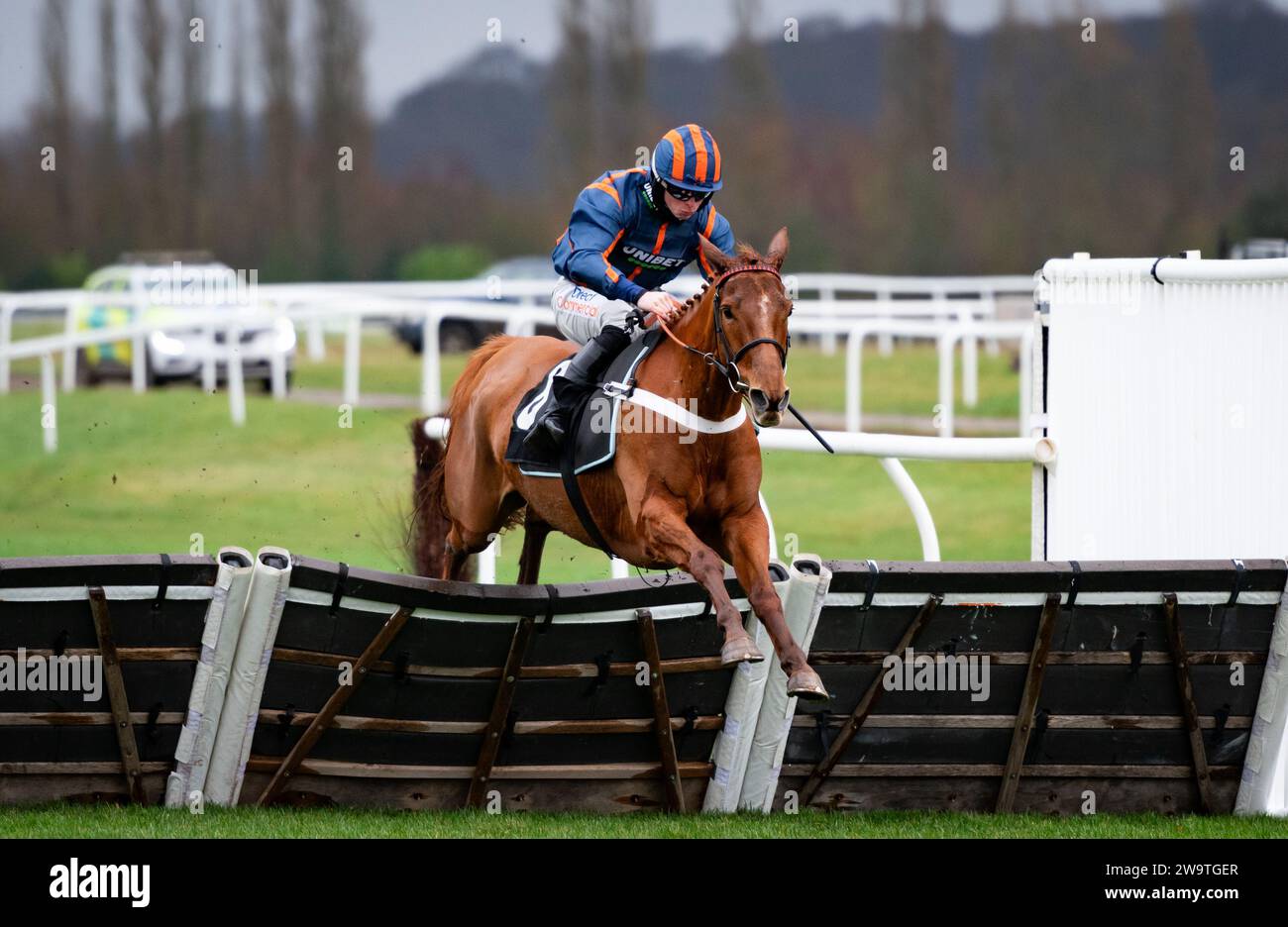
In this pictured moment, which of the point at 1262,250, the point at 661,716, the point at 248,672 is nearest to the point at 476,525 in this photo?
the point at 661,716

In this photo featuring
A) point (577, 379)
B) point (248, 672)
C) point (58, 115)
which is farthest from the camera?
point (58, 115)

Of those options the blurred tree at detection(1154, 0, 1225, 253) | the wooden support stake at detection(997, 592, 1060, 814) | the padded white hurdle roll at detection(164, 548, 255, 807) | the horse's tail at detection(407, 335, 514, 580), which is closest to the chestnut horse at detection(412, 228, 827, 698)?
the horse's tail at detection(407, 335, 514, 580)

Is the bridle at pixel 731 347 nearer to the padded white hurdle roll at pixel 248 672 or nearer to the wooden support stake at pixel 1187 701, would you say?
the padded white hurdle roll at pixel 248 672

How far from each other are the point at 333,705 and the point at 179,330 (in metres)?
11.4

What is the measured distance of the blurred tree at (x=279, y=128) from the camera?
94.2 feet

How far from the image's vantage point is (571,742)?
566cm

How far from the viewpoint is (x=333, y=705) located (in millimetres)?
5418

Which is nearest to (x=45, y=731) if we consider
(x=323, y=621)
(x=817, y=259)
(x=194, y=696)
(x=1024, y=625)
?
(x=194, y=696)

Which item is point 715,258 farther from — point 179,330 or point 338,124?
point 338,124

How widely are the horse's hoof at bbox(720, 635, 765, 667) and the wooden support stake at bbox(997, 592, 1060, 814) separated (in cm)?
110

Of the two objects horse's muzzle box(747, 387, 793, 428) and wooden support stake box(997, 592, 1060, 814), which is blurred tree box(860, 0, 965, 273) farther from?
horse's muzzle box(747, 387, 793, 428)

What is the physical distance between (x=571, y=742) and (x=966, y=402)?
408 inches

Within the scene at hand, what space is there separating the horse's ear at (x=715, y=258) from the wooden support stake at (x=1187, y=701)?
180 centimetres
